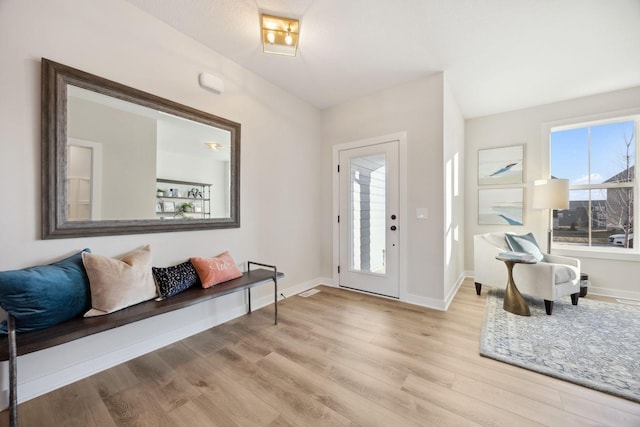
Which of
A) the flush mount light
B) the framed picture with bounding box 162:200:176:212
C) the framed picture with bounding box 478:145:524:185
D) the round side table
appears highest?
the flush mount light

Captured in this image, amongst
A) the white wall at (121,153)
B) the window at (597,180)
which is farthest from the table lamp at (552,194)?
the white wall at (121,153)

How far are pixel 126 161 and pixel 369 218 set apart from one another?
2674mm

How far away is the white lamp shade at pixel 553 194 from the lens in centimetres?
313

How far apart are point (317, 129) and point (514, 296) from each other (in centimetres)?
325

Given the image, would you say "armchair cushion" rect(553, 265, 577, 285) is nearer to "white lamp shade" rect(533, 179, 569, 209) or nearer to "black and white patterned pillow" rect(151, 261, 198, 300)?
"white lamp shade" rect(533, 179, 569, 209)

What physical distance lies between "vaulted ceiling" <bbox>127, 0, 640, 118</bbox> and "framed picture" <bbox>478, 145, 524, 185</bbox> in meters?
0.90

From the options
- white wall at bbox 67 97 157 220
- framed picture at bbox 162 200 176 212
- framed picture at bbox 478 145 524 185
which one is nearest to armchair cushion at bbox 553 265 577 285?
framed picture at bbox 478 145 524 185

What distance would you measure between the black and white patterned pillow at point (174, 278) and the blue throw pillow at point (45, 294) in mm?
410

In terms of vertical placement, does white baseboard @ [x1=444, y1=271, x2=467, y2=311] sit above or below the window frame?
below

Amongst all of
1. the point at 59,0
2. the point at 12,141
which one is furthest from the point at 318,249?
the point at 59,0

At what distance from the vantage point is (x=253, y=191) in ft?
9.21

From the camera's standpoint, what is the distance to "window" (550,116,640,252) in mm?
3213

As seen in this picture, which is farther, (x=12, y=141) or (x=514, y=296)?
(x=514, y=296)

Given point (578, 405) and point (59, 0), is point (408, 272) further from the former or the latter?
point (59, 0)
